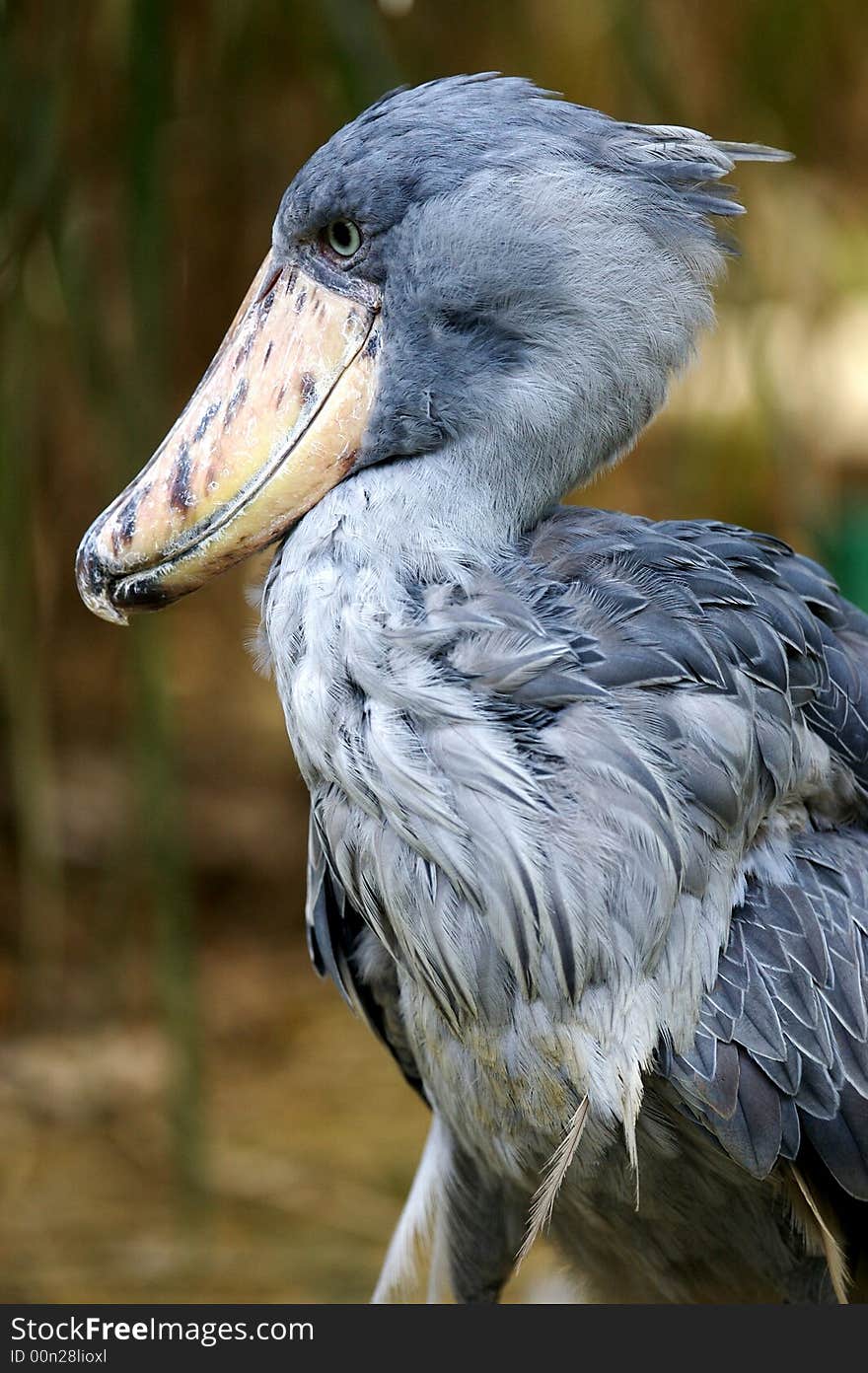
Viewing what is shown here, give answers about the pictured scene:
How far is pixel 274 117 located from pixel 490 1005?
176cm

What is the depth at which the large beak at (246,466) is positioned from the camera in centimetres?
110

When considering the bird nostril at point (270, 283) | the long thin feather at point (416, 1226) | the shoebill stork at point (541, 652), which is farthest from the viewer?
the long thin feather at point (416, 1226)

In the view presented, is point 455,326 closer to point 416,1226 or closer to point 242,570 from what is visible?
point 416,1226

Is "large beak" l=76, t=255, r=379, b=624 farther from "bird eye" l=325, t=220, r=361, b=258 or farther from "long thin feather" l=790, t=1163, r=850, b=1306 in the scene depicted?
"long thin feather" l=790, t=1163, r=850, b=1306

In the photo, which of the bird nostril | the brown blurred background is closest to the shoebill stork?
the bird nostril

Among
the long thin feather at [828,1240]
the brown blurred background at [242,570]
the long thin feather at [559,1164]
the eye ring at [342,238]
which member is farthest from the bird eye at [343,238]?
the long thin feather at [828,1240]

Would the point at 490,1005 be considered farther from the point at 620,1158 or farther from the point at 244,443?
the point at 244,443

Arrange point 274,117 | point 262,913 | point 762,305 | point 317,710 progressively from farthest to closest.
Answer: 1. point 262,913
2. point 274,117
3. point 762,305
4. point 317,710

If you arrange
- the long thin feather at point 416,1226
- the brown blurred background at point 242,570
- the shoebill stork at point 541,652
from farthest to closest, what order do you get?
the brown blurred background at point 242,570 < the long thin feather at point 416,1226 < the shoebill stork at point 541,652

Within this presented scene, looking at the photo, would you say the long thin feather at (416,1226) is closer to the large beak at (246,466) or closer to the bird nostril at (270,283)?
the large beak at (246,466)

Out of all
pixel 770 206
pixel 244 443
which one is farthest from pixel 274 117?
pixel 244 443

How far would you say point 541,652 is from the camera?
101 cm

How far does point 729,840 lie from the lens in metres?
1.07

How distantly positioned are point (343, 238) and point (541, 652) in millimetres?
344
